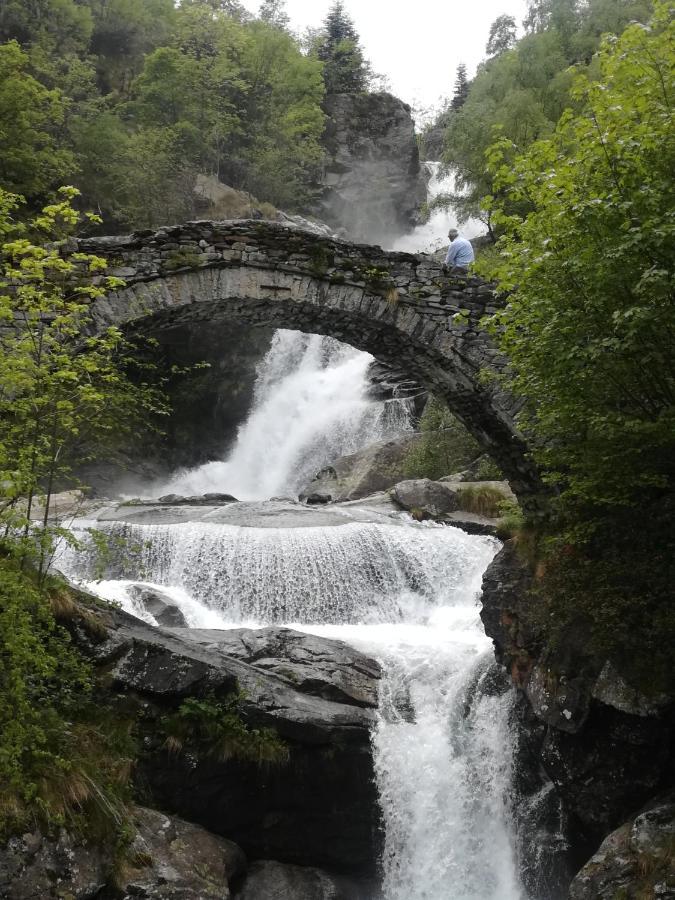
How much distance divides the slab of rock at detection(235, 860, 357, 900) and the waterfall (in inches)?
519

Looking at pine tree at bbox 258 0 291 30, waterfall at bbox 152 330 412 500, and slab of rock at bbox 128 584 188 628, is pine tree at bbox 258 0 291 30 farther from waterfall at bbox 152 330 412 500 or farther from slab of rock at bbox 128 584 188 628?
slab of rock at bbox 128 584 188 628

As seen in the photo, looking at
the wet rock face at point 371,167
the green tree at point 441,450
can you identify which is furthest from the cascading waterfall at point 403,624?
the wet rock face at point 371,167

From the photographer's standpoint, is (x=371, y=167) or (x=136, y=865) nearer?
(x=136, y=865)

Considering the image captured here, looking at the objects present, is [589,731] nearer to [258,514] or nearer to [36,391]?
[36,391]

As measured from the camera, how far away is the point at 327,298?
311 inches

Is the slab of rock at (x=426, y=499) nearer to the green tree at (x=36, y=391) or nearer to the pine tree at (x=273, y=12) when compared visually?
the green tree at (x=36, y=391)

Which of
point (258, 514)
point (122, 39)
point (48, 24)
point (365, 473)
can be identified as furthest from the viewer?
point (122, 39)

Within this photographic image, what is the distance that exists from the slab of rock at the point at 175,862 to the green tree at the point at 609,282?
3.99 meters

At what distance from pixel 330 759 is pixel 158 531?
5.47 metres

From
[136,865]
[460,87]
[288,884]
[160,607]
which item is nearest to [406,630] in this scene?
[160,607]

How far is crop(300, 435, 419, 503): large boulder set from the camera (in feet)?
51.3

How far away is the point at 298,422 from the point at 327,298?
13.0 meters

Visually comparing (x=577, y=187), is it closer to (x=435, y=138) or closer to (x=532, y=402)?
(x=532, y=402)

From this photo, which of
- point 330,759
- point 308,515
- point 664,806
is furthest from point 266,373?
point 664,806
